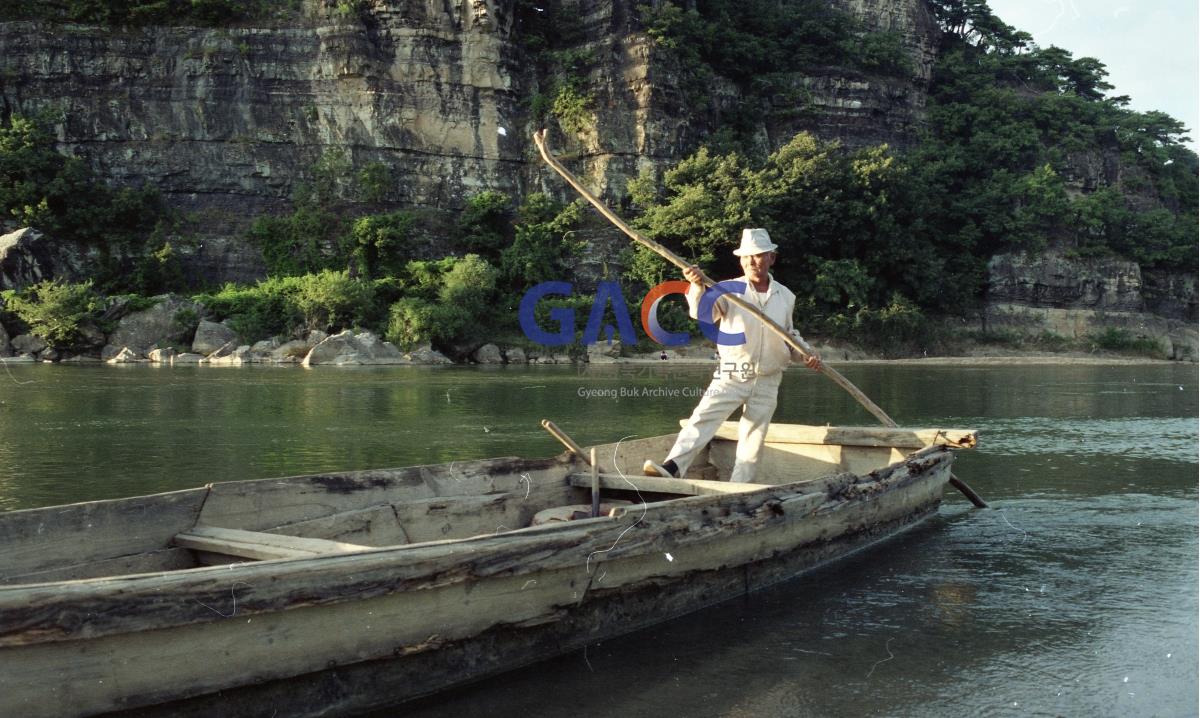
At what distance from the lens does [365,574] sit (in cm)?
434

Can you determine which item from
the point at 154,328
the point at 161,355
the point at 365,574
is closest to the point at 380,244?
the point at 154,328

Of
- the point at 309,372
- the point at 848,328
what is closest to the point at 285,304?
the point at 309,372

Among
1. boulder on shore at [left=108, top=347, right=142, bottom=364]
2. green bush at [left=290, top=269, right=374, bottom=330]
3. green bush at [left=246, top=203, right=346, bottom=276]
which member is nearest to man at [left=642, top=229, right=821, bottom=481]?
green bush at [left=290, top=269, right=374, bottom=330]

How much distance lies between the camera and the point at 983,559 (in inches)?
320

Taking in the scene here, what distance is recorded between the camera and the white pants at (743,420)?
7902mm

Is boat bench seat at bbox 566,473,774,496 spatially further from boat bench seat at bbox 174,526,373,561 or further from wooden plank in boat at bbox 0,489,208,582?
wooden plank in boat at bbox 0,489,208,582

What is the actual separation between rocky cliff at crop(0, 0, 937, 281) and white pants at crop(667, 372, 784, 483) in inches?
1502

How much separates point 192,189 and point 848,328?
30.2m

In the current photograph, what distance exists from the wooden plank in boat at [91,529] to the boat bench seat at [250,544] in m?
0.13

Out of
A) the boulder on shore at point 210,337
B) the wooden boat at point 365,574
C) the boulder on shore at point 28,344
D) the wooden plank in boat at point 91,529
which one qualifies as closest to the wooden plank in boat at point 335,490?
the wooden boat at point 365,574

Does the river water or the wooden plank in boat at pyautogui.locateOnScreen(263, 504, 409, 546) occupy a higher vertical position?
the wooden plank in boat at pyautogui.locateOnScreen(263, 504, 409, 546)

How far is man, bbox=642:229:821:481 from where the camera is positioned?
7.73 meters

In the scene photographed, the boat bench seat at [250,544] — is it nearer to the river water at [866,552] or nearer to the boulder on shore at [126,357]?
the river water at [866,552]

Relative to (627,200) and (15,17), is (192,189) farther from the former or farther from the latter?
(627,200)
